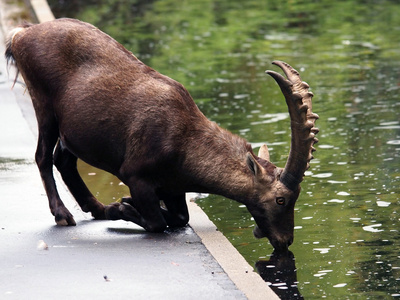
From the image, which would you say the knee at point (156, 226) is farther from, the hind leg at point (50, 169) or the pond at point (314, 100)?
the hind leg at point (50, 169)

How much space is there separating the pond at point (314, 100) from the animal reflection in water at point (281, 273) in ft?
0.05

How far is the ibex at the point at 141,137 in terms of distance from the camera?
8.05m

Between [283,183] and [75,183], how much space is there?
2.11 metres

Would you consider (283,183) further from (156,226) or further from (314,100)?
(314,100)

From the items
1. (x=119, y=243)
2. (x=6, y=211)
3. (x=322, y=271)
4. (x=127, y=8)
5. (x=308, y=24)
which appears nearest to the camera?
(x=322, y=271)

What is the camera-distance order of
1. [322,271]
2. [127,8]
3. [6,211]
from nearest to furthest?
[322,271]
[6,211]
[127,8]

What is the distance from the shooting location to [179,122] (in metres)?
8.28

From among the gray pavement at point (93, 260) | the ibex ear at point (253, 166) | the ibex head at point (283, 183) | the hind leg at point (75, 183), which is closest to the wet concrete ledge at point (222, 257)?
the gray pavement at point (93, 260)

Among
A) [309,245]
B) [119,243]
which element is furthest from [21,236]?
[309,245]

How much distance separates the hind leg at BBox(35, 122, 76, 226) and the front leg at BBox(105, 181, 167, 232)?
0.50 meters

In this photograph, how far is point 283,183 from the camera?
8039mm

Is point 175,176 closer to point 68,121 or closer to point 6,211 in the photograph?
point 68,121

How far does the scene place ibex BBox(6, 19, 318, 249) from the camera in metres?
8.05

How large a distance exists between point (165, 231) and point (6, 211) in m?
1.64
